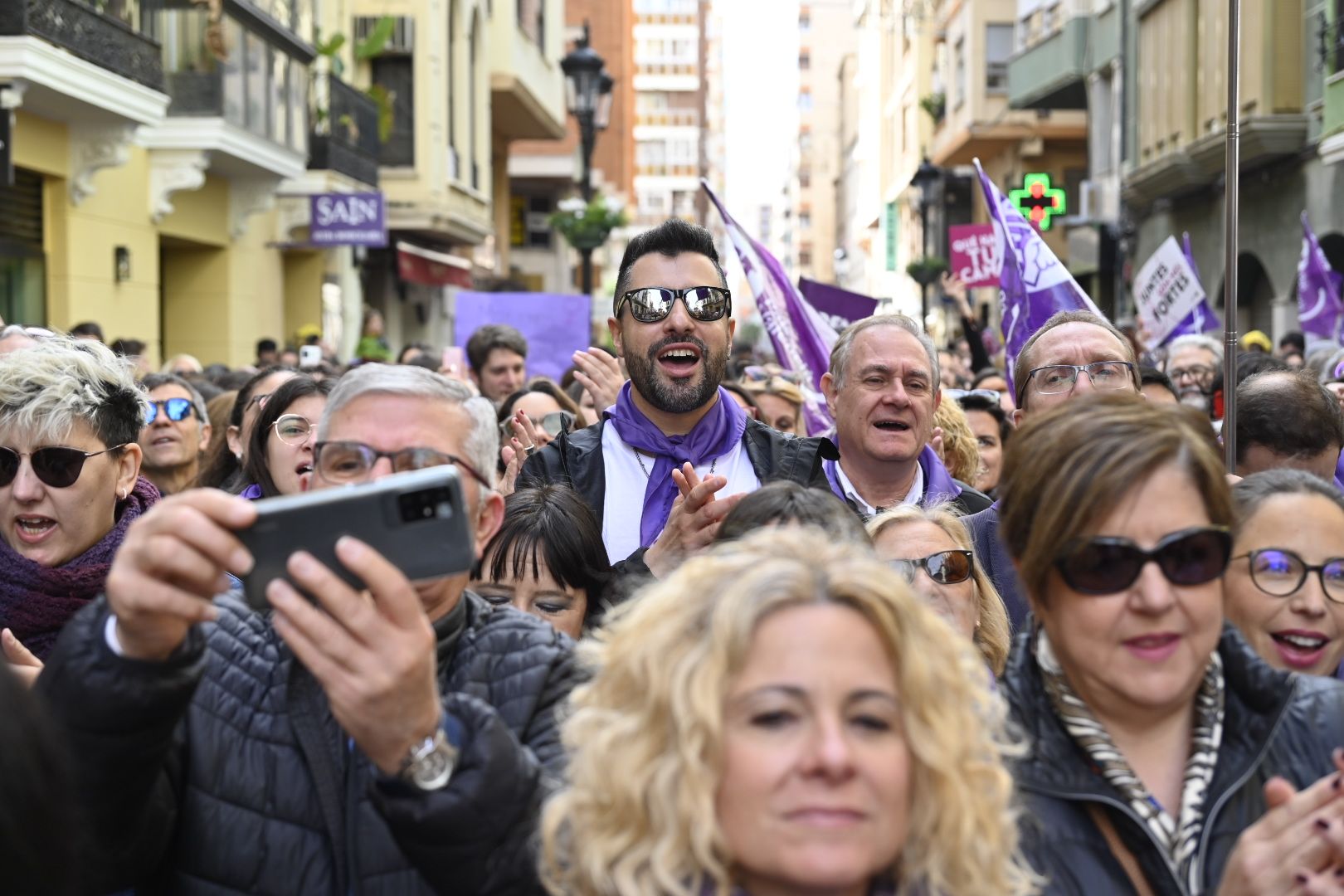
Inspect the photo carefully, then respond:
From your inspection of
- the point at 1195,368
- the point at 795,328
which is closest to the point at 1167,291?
the point at 1195,368

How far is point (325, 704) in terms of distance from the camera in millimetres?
2979

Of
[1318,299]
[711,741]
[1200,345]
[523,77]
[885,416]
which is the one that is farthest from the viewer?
[523,77]

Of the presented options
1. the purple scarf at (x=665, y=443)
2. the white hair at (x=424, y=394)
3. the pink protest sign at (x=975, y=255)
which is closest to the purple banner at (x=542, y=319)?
the pink protest sign at (x=975, y=255)

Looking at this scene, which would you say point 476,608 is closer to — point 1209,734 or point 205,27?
point 1209,734

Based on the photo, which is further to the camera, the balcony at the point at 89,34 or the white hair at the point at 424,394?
the balcony at the point at 89,34

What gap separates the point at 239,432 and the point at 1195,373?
5.83 meters

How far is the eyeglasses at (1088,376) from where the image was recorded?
579 centimetres

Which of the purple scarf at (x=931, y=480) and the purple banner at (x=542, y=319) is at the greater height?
the purple banner at (x=542, y=319)

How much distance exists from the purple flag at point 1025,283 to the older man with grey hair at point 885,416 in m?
1.82

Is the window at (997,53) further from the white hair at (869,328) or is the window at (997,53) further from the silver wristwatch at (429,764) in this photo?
the silver wristwatch at (429,764)

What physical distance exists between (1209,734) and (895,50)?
2524 inches

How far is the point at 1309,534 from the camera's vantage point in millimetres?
3646

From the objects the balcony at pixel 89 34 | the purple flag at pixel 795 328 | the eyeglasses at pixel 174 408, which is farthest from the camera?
the balcony at pixel 89 34

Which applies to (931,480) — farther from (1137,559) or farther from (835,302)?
(835,302)
